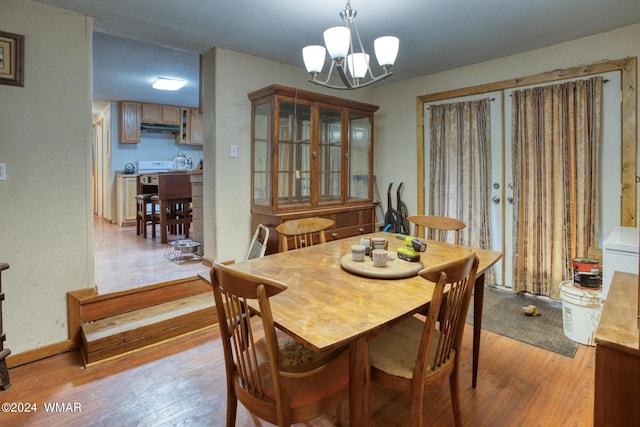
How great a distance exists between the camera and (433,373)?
134 cm

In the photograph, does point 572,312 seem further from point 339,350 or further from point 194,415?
point 194,415

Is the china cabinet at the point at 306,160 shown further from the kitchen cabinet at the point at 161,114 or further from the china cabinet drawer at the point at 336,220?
the kitchen cabinet at the point at 161,114

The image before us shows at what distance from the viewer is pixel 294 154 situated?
3.26 meters

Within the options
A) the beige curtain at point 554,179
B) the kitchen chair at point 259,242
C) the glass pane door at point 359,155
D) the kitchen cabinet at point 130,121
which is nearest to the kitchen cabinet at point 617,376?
the beige curtain at point 554,179

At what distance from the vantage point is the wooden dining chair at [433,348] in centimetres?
117

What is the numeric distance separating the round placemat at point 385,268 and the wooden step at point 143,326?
145 centimetres

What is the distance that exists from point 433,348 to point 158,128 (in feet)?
21.4

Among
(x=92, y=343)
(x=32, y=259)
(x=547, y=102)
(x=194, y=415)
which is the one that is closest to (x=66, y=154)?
(x=32, y=259)

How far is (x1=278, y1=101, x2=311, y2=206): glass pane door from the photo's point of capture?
315 cm

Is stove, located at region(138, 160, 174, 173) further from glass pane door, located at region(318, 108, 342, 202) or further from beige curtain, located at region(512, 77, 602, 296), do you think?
beige curtain, located at region(512, 77, 602, 296)

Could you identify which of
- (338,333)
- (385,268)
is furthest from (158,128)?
(338,333)

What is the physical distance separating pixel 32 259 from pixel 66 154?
0.72 m

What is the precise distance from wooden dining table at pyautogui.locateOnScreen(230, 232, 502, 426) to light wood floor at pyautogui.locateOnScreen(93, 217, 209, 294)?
2.28 feet

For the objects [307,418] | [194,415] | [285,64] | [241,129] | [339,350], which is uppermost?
[285,64]
